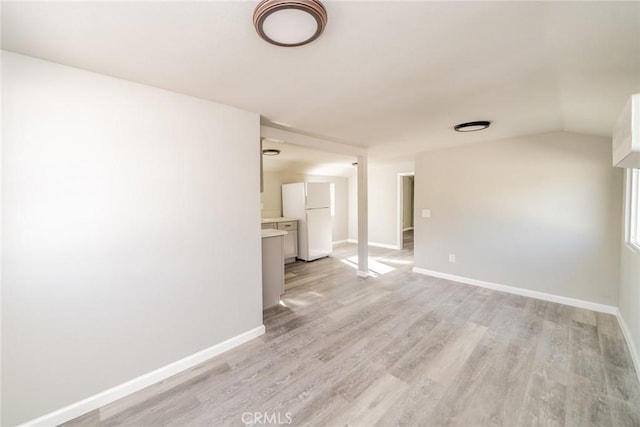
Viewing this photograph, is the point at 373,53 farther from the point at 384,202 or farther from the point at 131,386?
the point at 384,202

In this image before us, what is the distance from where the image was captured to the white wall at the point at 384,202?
646cm

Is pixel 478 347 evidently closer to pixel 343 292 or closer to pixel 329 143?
pixel 343 292

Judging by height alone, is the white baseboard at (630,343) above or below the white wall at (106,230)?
below

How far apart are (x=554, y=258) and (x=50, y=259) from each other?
492 centimetres

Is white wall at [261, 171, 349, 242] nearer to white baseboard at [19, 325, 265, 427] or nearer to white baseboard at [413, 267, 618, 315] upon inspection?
white baseboard at [19, 325, 265, 427]

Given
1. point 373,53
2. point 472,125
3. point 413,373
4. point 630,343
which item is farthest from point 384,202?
point 373,53

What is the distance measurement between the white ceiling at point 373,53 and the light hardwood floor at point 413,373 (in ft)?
6.92

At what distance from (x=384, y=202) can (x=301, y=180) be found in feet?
7.68

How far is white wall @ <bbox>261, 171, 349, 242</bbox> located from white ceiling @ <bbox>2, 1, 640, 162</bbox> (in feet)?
10.7

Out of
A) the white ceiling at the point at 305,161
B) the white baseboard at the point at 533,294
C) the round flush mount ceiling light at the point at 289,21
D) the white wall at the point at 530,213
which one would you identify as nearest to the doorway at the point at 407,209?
the white ceiling at the point at 305,161

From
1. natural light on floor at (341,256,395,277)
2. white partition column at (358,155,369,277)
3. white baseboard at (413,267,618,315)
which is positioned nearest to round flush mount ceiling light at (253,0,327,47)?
white partition column at (358,155,369,277)

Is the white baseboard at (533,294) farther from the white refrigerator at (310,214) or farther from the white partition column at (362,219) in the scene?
the white refrigerator at (310,214)

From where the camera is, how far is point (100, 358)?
64.6 inches

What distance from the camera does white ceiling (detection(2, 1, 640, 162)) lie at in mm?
1061
